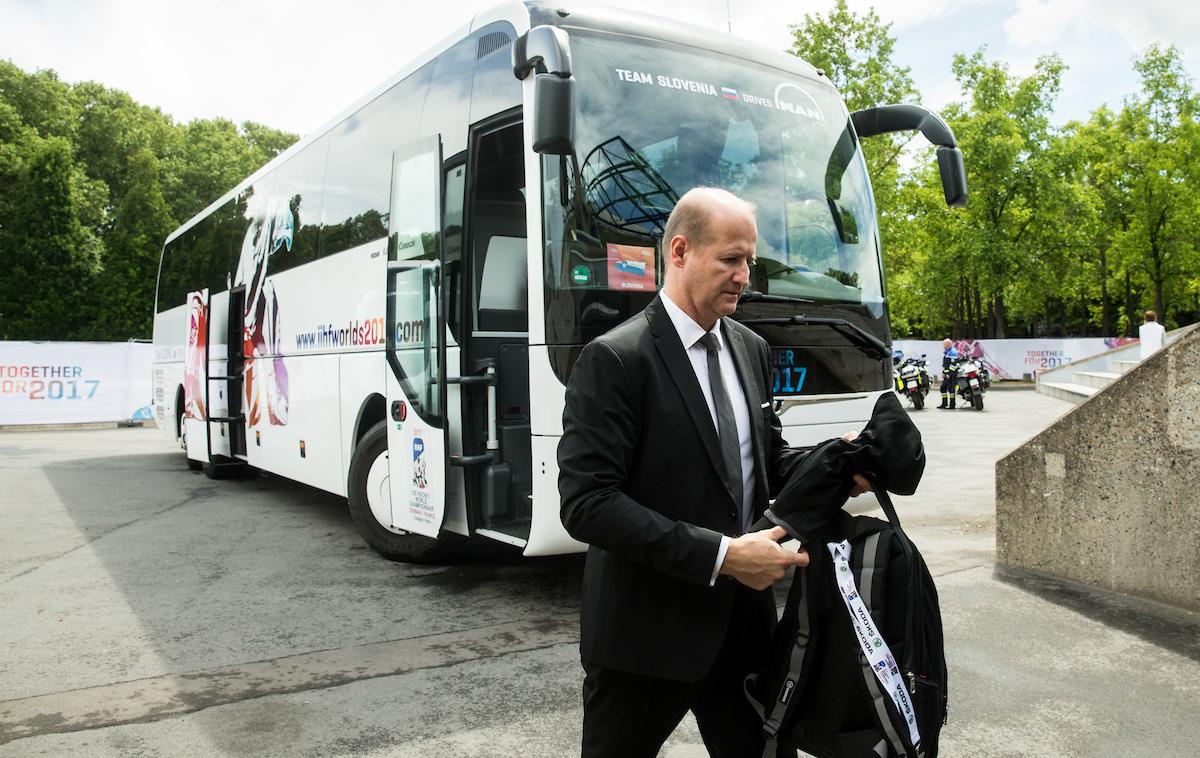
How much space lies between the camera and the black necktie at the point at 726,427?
7.01 ft

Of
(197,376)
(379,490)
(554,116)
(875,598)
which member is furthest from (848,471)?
(197,376)

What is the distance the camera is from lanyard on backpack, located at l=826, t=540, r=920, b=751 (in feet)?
6.29

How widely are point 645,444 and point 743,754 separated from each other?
831 millimetres

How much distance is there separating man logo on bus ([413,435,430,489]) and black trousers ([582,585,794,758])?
12.5ft

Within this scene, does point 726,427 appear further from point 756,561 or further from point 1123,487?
point 1123,487

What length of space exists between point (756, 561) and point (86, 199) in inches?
1868

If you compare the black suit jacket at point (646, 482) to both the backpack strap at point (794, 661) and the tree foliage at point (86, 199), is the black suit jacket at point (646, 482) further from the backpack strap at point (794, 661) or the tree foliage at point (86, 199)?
the tree foliage at point (86, 199)

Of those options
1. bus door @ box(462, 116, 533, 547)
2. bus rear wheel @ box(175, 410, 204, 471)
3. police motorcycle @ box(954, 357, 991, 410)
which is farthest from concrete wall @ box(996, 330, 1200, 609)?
police motorcycle @ box(954, 357, 991, 410)

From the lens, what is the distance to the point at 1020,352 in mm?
35094

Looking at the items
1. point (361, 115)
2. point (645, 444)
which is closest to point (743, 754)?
point (645, 444)

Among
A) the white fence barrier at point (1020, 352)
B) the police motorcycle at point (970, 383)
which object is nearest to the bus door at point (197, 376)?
the police motorcycle at point (970, 383)

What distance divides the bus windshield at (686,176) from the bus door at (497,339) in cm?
70

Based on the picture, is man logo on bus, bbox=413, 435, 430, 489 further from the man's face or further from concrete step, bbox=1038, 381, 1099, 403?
concrete step, bbox=1038, 381, 1099, 403

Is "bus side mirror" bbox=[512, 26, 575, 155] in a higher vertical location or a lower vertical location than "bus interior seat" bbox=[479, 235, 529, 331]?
higher
